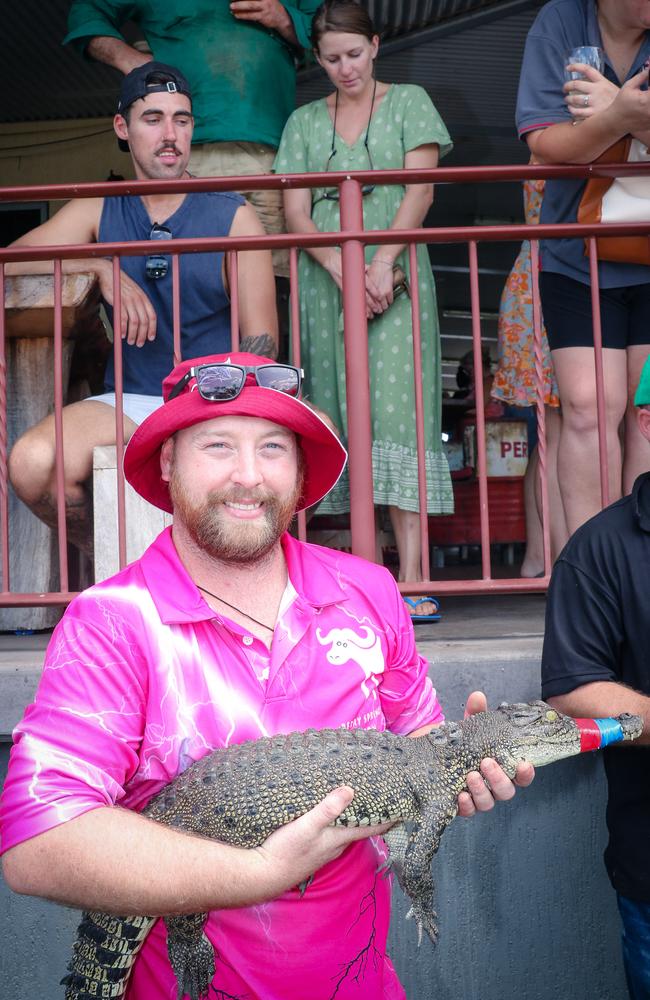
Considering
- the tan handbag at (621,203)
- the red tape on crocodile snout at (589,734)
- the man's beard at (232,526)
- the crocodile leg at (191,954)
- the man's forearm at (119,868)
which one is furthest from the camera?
the tan handbag at (621,203)

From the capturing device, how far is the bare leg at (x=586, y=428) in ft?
10.7

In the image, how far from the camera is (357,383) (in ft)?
9.98

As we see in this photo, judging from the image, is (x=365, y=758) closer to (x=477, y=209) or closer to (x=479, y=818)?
(x=479, y=818)

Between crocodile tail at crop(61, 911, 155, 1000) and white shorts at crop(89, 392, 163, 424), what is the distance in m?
1.90


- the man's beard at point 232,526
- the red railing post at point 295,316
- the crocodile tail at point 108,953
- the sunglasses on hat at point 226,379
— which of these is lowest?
the crocodile tail at point 108,953

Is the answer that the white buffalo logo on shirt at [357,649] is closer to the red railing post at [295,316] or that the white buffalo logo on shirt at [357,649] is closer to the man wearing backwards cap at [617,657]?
the man wearing backwards cap at [617,657]

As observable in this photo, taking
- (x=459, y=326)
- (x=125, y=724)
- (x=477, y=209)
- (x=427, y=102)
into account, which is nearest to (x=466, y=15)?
(x=427, y=102)

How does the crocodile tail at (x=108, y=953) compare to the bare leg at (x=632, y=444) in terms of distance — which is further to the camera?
the bare leg at (x=632, y=444)

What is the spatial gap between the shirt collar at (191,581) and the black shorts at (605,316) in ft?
5.67

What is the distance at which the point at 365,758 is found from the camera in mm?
1768

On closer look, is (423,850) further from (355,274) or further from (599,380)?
(355,274)

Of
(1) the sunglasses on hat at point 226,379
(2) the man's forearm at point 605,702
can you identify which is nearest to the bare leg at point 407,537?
(2) the man's forearm at point 605,702

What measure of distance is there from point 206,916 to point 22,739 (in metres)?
0.48

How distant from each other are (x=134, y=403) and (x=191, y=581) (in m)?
1.73
